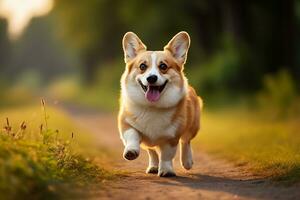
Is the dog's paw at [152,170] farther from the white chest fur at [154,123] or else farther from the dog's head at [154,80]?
the dog's head at [154,80]

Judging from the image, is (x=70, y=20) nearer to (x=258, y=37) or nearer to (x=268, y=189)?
(x=258, y=37)

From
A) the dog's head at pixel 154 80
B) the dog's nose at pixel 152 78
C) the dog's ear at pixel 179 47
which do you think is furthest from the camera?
the dog's ear at pixel 179 47

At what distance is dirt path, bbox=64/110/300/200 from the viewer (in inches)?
272

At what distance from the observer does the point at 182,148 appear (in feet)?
30.1

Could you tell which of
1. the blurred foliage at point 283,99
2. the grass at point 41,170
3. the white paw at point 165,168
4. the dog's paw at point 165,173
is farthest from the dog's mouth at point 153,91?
the blurred foliage at point 283,99

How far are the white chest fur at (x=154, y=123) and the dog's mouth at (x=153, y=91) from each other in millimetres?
211

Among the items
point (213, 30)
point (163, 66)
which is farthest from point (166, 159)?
point (213, 30)

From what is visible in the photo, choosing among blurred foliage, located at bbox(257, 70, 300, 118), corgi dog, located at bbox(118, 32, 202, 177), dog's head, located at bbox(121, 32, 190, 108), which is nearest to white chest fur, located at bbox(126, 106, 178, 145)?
corgi dog, located at bbox(118, 32, 202, 177)

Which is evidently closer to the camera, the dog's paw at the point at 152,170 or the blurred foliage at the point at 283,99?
the dog's paw at the point at 152,170

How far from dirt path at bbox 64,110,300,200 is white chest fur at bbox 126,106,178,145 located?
0.54 meters

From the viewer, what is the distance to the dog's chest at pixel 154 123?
8305mm

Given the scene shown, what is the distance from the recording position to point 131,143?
8047 mm

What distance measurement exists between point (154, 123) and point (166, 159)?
0.48 meters

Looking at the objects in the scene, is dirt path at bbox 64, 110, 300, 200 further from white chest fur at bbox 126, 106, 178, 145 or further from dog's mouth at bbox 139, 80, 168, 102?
dog's mouth at bbox 139, 80, 168, 102
